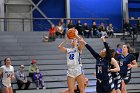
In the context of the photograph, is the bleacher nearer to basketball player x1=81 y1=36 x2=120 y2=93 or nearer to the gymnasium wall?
the gymnasium wall

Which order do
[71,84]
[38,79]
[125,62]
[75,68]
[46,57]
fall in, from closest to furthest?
[71,84], [75,68], [125,62], [38,79], [46,57]

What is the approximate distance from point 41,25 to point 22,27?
53.4 inches

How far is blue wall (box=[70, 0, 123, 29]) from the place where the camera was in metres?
24.6

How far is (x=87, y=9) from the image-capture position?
2484 centimetres

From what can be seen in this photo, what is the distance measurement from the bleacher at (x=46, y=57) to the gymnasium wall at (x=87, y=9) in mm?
4677

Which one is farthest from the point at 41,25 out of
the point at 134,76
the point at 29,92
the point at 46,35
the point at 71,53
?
the point at 71,53

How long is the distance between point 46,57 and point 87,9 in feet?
29.3

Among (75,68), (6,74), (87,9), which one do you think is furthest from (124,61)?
(87,9)

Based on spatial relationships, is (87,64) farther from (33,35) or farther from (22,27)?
(22,27)

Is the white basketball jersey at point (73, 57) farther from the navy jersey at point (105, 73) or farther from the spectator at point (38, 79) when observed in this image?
the spectator at point (38, 79)

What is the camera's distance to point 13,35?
19.2 metres

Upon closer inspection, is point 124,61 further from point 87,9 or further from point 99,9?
point 99,9

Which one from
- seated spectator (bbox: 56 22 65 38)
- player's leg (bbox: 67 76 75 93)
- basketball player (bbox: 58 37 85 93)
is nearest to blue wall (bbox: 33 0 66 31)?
seated spectator (bbox: 56 22 65 38)

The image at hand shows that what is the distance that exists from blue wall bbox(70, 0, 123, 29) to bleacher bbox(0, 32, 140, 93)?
17.0 feet
